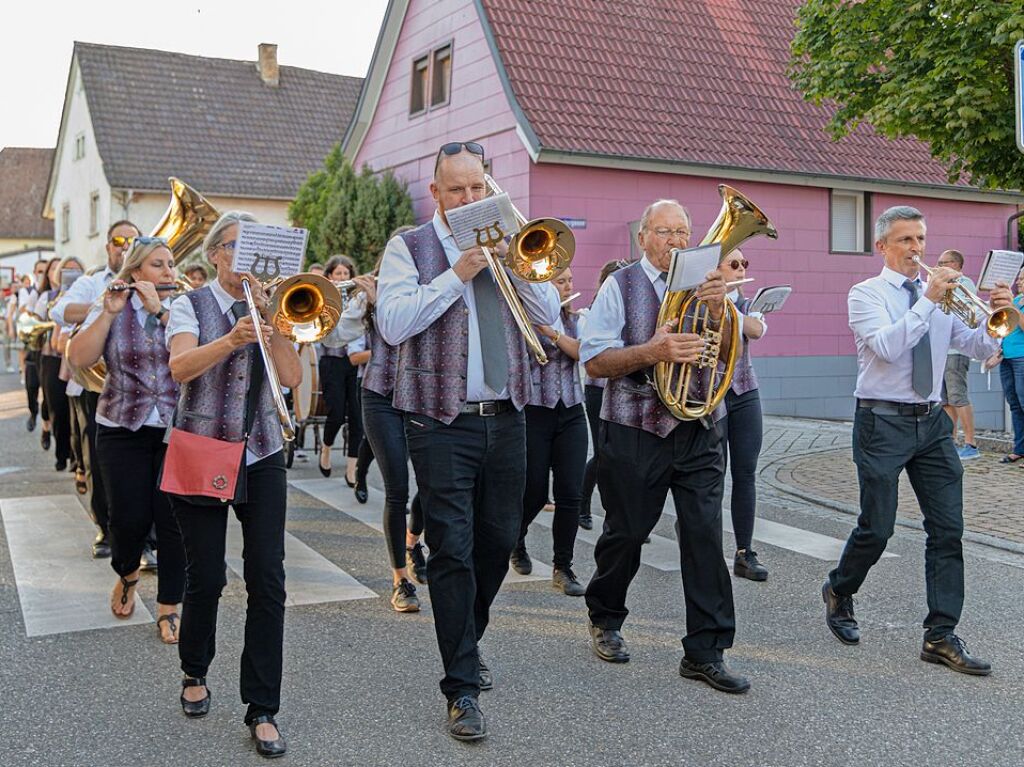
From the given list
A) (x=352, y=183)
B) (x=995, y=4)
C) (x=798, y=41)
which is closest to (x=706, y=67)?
(x=798, y=41)

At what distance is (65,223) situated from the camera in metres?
40.2

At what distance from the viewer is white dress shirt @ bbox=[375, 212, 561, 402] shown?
434cm

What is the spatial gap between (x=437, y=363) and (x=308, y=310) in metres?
0.53

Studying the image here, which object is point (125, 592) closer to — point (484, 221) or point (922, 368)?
point (484, 221)

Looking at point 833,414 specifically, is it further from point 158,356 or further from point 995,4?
point 158,356

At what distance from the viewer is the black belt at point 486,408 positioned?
177 inches

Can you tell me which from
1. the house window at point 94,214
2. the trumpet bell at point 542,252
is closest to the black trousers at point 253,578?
the trumpet bell at point 542,252

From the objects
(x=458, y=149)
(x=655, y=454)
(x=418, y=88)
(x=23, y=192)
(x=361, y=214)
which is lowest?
(x=655, y=454)

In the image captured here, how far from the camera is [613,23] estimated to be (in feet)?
63.7

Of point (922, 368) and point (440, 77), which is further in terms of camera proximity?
point (440, 77)

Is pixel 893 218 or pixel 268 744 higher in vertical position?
pixel 893 218

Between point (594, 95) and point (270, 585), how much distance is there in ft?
49.2

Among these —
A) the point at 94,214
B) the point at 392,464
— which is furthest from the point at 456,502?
the point at 94,214

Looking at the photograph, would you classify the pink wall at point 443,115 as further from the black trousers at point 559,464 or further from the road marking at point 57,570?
the black trousers at point 559,464
